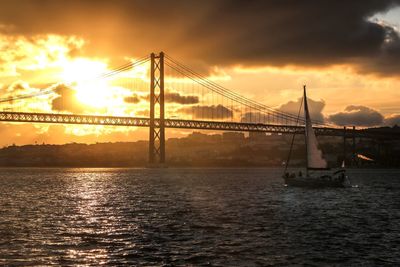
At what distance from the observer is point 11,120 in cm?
12344

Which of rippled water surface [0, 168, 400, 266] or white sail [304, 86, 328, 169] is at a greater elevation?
white sail [304, 86, 328, 169]

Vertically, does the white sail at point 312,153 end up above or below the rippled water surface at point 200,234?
above

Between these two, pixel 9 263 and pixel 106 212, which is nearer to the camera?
pixel 9 263

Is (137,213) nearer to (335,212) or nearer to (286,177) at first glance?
(335,212)

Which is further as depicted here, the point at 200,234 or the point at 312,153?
the point at 312,153

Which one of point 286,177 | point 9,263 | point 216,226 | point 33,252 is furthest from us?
point 286,177

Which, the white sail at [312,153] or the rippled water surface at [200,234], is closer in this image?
the rippled water surface at [200,234]

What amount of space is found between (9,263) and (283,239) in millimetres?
12772

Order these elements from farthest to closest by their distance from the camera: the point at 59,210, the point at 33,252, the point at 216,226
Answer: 1. the point at 59,210
2. the point at 216,226
3. the point at 33,252

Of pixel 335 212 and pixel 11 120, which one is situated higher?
pixel 11 120

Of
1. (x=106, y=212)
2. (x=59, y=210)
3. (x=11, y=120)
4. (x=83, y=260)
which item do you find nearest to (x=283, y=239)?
(x=83, y=260)

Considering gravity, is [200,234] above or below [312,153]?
below

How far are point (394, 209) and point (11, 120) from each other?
98.1 m

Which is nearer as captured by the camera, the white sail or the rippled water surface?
the rippled water surface
